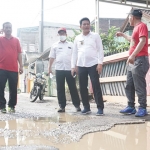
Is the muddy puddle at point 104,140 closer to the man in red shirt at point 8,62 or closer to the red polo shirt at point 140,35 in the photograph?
the red polo shirt at point 140,35

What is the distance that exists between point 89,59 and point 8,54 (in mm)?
1514

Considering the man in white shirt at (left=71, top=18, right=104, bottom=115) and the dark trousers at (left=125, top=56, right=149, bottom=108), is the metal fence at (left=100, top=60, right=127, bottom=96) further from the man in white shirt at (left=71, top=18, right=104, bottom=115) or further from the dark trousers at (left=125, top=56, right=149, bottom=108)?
the dark trousers at (left=125, top=56, right=149, bottom=108)

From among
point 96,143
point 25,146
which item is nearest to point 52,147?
point 25,146

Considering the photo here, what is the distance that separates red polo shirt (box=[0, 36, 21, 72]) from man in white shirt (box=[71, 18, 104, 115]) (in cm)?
121

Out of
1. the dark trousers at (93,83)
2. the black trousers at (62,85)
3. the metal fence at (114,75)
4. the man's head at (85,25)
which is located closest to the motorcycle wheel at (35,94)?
the metal fence at (114,75)

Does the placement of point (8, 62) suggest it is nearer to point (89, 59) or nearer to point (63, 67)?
point (63, 67)

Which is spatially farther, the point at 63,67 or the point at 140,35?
the point at 63,67

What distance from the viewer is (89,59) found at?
172 inches

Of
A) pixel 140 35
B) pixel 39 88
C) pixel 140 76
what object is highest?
pixel 140 35

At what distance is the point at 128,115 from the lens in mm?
4141

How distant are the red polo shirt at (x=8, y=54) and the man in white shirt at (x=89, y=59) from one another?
1206 mm

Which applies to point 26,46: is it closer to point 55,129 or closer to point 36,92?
point 36,92

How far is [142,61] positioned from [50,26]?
80.1 feet

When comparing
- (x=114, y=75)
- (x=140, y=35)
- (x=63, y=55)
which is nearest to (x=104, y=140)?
(x=140, y=35)
